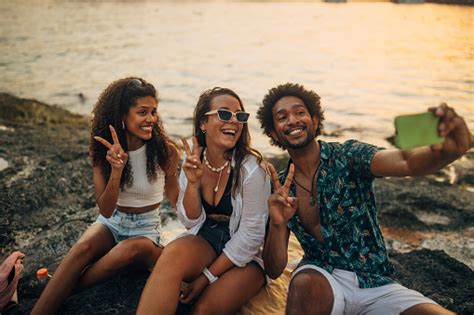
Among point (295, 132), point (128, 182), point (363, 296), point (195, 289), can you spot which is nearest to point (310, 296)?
point (363, 296)

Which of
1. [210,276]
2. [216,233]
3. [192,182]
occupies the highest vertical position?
[192,182]

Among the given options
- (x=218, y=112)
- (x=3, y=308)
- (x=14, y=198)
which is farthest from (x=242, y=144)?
(x=14, y=198)

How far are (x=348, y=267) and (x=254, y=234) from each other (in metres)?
0.80

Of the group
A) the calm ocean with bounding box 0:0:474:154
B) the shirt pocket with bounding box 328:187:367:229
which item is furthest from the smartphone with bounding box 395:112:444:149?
the calm ocean with bounding box 0:0:474:154

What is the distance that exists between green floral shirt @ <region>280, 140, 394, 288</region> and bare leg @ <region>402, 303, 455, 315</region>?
0.31 m

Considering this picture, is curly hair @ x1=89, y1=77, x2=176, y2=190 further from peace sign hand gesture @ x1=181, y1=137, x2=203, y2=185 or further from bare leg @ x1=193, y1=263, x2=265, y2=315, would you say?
bare leg @ x1=193, y1=263, x2=265, y2=315

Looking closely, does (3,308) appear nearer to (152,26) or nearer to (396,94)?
(396,94)

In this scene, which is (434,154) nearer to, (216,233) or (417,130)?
(417,130)

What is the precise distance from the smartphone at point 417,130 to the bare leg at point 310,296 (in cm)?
122

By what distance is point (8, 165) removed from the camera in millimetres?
6855

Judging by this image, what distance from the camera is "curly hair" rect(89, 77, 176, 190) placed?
395 centimetres

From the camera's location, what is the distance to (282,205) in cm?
323

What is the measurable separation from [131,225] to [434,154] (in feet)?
9.02

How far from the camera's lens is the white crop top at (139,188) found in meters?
3.98
